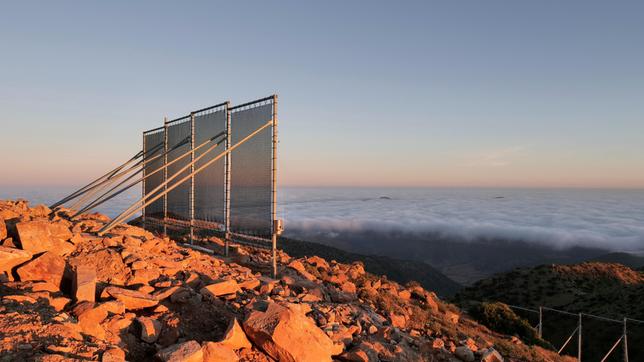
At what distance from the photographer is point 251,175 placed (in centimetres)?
1151

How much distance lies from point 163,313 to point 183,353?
1537 millimetres

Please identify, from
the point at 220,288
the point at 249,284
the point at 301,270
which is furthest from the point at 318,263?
the point at 220,288

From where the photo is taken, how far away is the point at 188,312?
6.17 m

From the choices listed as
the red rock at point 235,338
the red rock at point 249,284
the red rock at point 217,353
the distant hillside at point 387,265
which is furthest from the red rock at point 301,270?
the distant hillside at point 387,265

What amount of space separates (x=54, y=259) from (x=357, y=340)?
5230mm

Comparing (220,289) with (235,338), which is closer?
(235,338)

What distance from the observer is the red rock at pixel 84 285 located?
5355mm

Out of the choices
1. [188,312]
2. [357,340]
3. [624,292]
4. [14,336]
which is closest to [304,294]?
[357,340]

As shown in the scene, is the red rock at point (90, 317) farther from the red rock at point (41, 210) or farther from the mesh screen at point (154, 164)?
the mesh screen at point (154, 164)

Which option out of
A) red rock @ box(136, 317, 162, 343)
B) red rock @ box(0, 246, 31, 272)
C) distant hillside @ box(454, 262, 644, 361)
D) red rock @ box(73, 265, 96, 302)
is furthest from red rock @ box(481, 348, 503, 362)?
distant hillside @ box(454, 262, 644, 361)

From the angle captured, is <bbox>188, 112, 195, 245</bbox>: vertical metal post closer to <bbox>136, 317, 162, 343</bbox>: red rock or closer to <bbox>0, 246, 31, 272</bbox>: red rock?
<bbox>0, 246, 31, 272</bbox>: red rock

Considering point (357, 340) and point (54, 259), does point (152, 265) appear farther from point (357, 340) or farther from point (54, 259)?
point (357, 340)

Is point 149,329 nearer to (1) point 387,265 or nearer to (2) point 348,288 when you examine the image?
(2) point 348,288

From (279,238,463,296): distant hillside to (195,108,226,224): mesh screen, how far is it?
3457 cm
